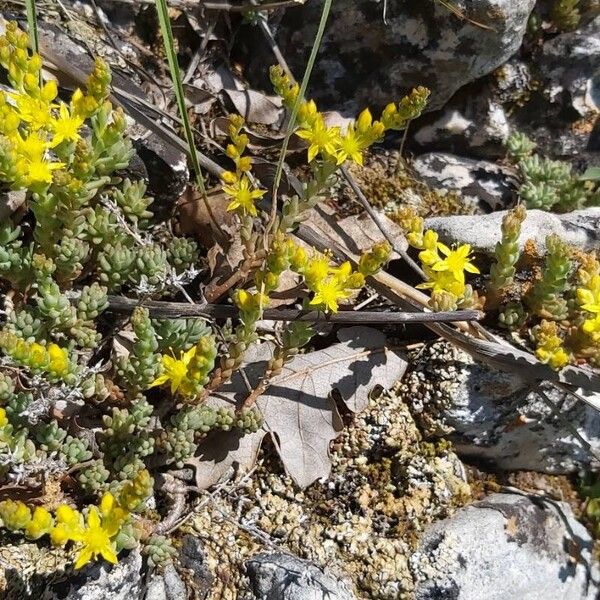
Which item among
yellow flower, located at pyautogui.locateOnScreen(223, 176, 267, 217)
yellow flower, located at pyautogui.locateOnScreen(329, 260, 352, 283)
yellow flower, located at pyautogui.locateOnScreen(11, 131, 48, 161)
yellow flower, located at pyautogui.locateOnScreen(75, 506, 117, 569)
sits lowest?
yellow flower, located at pyautogui.locateOnScreen(75, 506, 117, 569)

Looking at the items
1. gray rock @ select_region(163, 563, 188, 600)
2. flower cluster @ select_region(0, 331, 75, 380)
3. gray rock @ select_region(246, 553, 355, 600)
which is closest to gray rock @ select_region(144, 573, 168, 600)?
gray rock @ select_region(163, 563, 188, 600)

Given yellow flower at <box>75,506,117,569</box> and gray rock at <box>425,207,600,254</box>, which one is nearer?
yellow flower at <box>75,506,117,569</box>

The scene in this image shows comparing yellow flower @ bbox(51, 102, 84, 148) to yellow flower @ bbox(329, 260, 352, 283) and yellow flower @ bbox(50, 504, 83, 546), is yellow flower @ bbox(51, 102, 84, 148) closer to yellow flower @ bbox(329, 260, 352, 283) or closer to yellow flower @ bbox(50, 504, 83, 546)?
yellow flower @ bbox(329, 260, 352, 283)

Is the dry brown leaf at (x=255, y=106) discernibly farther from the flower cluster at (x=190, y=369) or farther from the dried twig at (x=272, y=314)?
the flower cluster at (x=190, y=369)

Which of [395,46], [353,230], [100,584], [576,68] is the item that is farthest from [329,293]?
[576,68]

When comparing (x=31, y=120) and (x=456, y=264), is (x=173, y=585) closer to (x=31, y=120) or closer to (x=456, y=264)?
(x=456, y=264)

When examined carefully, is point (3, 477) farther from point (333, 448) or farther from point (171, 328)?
point (333, 448)

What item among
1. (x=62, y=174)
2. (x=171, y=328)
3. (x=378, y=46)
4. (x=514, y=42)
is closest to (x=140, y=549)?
(x=171, y=328)
